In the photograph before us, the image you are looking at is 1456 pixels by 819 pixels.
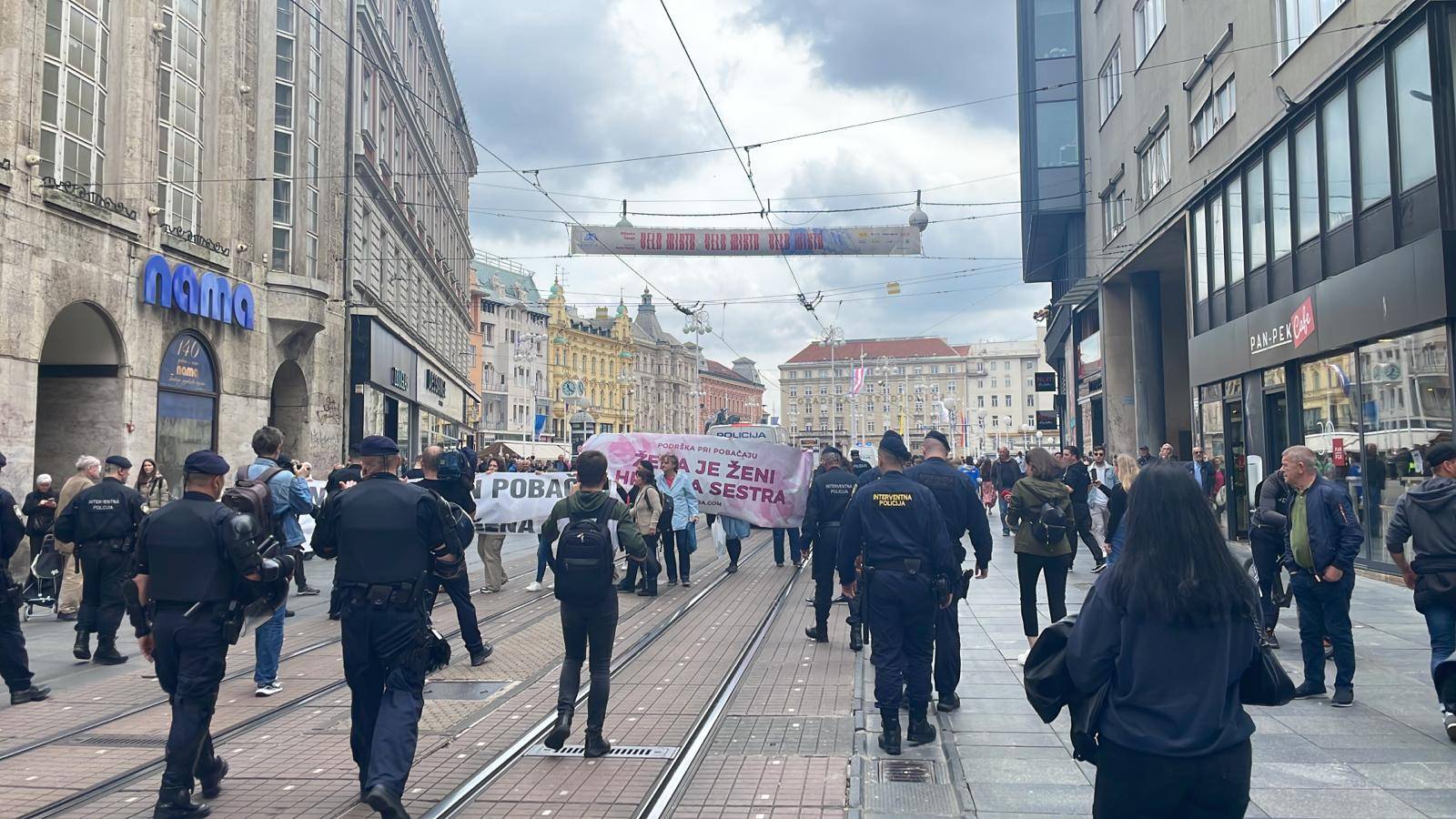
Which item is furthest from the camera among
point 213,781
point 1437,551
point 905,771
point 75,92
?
point 75,92

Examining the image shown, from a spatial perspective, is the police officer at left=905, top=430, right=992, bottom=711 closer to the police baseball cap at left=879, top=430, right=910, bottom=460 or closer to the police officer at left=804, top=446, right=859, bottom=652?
the police baseball cap at left=879, top=430, right=910, bottom=460

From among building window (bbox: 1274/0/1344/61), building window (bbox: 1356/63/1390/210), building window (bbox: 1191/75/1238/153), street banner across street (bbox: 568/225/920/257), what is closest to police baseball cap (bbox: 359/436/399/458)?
building window (bbox: 1356/63/1390/210)

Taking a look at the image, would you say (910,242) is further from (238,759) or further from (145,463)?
(238,759)

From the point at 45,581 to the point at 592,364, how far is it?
3646 inches

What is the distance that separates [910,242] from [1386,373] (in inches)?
537

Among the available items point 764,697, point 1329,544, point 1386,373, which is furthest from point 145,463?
point 1386,373

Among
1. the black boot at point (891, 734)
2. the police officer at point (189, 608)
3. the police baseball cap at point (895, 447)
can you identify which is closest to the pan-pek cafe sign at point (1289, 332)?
the police baseball cap at point (895, 447)

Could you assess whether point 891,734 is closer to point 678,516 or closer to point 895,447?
point 895,447

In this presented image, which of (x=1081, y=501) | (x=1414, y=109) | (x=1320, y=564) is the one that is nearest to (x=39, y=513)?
(x=1320, y=564)

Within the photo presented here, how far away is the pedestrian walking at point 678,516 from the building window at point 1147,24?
633 inches

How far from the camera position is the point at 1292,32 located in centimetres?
1630

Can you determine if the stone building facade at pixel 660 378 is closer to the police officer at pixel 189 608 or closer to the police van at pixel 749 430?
the police van at pixel 749 430

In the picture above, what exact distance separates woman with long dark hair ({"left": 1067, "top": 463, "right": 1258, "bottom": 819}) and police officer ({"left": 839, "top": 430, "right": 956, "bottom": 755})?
3108 millimetres

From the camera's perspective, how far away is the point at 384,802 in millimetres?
4676
